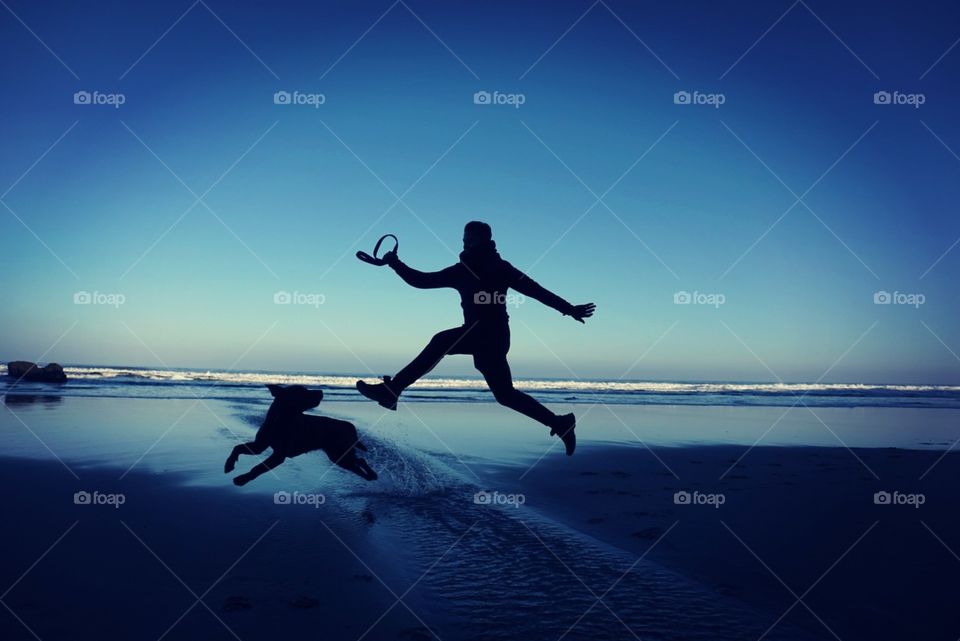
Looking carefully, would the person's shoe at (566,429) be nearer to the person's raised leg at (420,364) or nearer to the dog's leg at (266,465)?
the person's raised leg at (420,364)

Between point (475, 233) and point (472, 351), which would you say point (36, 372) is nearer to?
point (472, 351)

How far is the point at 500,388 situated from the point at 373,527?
5.13 m

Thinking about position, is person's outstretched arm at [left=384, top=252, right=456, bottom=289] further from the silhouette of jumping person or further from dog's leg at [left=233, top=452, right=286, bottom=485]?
dog's leg at [left=233, top=452, right=286, bottom=485]

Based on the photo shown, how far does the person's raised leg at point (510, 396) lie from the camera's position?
3229 mm

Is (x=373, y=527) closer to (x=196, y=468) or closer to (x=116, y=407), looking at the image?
(x=196, y=468)

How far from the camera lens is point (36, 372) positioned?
34250 millimetres

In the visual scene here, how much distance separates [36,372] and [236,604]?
37590 millimetres

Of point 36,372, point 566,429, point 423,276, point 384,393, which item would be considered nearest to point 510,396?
point 566,429

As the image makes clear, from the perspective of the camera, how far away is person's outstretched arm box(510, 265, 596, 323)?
3358mm

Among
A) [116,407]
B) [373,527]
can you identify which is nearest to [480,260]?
[373,527]

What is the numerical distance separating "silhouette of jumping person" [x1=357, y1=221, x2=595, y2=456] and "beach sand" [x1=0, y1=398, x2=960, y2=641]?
293 centimetres

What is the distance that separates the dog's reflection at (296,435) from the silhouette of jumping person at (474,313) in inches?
11.8

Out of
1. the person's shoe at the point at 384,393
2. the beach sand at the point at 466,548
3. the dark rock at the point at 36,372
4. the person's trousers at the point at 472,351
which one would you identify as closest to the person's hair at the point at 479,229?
the person's trousers at the point at 472,351

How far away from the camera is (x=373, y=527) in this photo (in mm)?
7629
